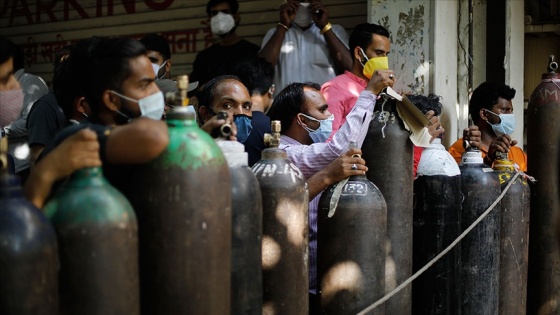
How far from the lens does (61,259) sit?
2.27 metres

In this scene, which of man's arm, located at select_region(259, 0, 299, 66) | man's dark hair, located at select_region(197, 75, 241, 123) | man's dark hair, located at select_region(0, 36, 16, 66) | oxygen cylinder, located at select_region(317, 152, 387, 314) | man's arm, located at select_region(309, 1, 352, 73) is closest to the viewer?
man's dark hair, located at select_region(0, 36, 16, 66)

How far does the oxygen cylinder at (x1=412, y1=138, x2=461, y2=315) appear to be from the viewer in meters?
4.30

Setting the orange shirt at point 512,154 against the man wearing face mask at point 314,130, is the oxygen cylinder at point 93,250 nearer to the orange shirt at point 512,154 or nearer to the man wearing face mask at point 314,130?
the man wearing face mask at point 314,130

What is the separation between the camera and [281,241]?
3.24 m

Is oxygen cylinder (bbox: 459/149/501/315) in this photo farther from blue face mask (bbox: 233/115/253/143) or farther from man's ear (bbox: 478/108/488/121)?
man's ear (bbox: 478/108/488/121)

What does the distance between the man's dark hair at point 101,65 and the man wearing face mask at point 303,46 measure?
13.0 feet

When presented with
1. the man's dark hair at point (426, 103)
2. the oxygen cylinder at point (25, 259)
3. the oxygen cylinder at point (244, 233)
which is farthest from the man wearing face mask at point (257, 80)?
the oxygen cylinder at point (25, 259)

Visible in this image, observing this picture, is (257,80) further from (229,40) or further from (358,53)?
(229,40)

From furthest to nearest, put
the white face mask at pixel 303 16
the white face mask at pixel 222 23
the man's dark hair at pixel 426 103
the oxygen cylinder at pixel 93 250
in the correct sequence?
the white face mask at pixel 222 23 → the white face mask at pixel 303 16 → the man's dark hair at pixel 426 103 → the oxygen cylinder at pixel 93 250

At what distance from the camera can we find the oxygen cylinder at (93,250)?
7.39ft

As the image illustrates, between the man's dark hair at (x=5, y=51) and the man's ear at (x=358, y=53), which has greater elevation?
the man's ear at (x=358, y=53)

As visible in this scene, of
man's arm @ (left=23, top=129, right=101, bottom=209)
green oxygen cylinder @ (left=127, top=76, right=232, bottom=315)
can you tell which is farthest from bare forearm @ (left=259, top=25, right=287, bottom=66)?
man's arm @ (left=23, top=129, right=101, bottom=209)

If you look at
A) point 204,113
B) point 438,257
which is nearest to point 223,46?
point 204,113

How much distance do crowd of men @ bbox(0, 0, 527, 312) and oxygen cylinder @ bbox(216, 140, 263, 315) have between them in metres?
0.11
